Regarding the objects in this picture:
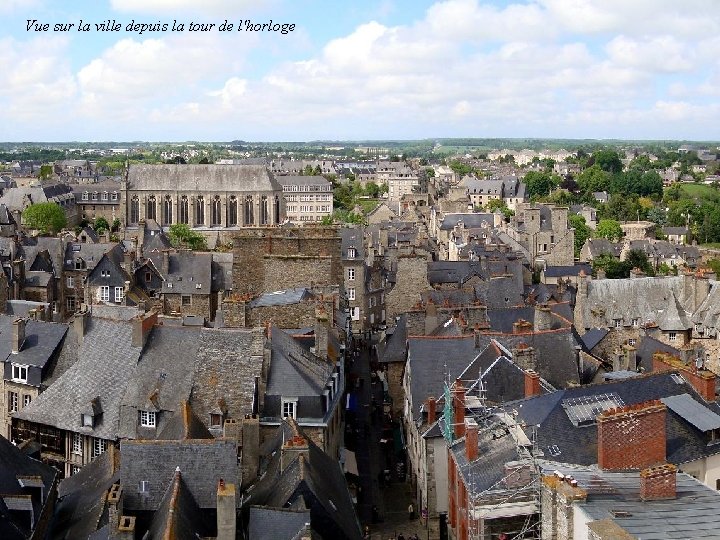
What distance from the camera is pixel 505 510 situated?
24.7 metres

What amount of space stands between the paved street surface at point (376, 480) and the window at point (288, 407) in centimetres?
574

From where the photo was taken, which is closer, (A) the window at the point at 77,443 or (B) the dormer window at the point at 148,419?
(B) the dormer window at the point at 148,419

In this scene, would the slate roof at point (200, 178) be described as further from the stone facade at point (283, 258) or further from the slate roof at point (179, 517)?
the slate roof at point (179, 517)

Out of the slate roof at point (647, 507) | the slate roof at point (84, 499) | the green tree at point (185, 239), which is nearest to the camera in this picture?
the slate roof at point (647, 507)

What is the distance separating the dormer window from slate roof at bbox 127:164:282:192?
394 ft

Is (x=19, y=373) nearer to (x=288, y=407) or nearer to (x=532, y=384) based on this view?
(x=288, y=407)

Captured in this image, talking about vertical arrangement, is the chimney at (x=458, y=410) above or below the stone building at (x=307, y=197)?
above

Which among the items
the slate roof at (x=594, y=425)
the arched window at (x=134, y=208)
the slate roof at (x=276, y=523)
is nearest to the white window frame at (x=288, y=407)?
the slate roof at (x=594, y=425)

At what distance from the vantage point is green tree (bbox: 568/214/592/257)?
122 metres

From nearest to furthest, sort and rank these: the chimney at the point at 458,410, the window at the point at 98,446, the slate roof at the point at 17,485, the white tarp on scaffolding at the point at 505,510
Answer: the white tarp on scaffolding at the point at 505,510
the slate roof at the point at 17,485
the chimney at the point at 458,410
the window at the point at 98,446

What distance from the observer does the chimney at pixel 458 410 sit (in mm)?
30688

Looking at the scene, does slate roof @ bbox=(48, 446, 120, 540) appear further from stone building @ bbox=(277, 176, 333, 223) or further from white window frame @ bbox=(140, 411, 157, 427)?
stone building @ bbox=(277, 176, 333, 223)

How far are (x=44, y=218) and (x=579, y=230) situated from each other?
69057mm

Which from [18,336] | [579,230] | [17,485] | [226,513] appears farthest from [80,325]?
[579,230]
